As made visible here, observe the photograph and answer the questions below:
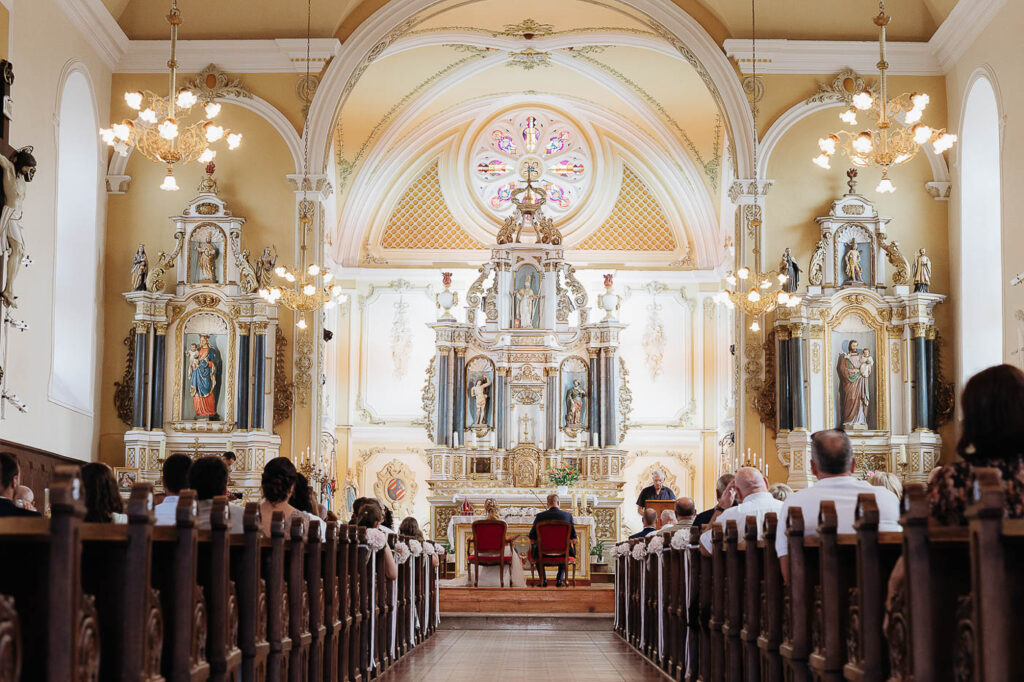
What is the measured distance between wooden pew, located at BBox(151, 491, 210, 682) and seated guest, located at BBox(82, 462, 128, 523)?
86 cm

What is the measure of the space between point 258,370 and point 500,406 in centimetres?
490

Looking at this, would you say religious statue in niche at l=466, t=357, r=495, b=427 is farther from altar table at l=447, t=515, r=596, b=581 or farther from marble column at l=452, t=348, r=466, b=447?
altar table at l=447, t=515, r=596, b=581

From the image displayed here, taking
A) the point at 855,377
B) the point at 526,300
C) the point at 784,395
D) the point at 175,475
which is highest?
the point at 526,300

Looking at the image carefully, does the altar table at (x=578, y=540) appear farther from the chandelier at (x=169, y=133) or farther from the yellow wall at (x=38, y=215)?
the chandelier at (x=169, y=133)

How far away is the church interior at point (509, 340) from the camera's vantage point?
12.7 ft

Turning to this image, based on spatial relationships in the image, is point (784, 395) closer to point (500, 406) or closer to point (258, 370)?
point (500, 406)

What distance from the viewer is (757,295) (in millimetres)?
13266

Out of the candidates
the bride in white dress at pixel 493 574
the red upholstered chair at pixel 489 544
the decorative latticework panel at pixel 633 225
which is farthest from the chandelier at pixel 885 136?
the decorative latticework panel at pixel 633 225

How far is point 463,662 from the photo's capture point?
848 centimetres

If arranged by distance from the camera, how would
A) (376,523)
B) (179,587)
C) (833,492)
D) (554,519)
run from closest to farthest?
(179,587), (833,492), (376,523), (554,519)

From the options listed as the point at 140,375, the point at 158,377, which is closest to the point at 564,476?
the point at 158,377

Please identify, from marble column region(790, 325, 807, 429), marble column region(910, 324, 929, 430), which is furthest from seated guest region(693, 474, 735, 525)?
marble column region(910, 324, 929, 430)

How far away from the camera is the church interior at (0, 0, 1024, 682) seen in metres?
3.86

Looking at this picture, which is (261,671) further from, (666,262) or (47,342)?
(666,262)
